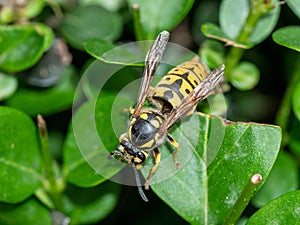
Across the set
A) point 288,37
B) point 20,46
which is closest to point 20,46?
point 20,46

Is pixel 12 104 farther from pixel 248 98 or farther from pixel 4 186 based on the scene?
pixel 248 98

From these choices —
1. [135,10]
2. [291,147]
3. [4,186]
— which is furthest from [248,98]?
[4,186]

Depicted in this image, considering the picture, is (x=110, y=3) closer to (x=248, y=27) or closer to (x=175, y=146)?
(x=248, y=27)

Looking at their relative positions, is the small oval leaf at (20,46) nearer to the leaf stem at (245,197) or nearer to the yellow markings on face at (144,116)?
the yellow markings on face at (144,116)

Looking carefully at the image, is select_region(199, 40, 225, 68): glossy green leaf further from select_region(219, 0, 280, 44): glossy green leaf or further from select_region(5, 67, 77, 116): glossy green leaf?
select_region(5, 67, 77, 116): glossy green leaf

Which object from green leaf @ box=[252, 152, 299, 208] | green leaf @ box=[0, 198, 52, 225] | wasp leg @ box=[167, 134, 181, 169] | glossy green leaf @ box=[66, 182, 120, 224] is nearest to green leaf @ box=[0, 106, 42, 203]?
green leaf @ box=[0, 198, 52, 225]

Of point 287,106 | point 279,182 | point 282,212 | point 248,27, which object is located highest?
point 248,27
